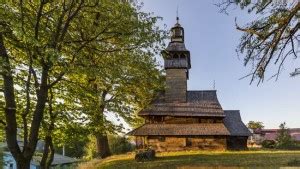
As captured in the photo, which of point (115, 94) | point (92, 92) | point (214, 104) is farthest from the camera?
point (214, 104)

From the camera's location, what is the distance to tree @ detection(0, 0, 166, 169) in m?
12.3

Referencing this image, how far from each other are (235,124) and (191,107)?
5.89 m

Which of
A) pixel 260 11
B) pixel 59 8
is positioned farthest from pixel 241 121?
pixel 260 11

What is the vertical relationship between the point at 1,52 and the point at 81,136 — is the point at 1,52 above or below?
Result: above

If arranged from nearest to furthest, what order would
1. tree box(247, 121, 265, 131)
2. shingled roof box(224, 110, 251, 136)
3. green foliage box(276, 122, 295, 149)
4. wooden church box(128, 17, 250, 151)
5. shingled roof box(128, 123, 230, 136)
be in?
shingled roof box(128, 123, 230, 136) < wooden church box(128, 17, 250, 151) < shingled roof box(224, 110, 251, 136) < green foliage box(276, 122, 295, 149) < tree box(247, 121, 265, 131)

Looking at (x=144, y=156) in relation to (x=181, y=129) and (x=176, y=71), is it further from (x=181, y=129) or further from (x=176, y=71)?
(x=176, y=71)

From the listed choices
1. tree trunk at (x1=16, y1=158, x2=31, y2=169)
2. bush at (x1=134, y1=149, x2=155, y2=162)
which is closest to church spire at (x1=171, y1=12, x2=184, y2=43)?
bush at (x1=134, y1=149, x2=155, y2=162)

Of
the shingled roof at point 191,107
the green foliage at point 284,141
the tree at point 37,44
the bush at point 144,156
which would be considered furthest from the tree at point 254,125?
the tree at point 37,44

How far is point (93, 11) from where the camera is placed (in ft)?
54.5

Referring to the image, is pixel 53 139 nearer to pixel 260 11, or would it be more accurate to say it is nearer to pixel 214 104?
pixel 260 11

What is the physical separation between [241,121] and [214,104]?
4549 millimetres

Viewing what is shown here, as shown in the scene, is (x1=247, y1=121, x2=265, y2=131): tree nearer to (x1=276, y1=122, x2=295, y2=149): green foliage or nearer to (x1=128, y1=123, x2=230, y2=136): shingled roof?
(x1=276, y1=122, x2=295, y2=149): green foliage

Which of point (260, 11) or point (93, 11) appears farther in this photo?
point (93, 11)

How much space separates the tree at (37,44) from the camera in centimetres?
1233
